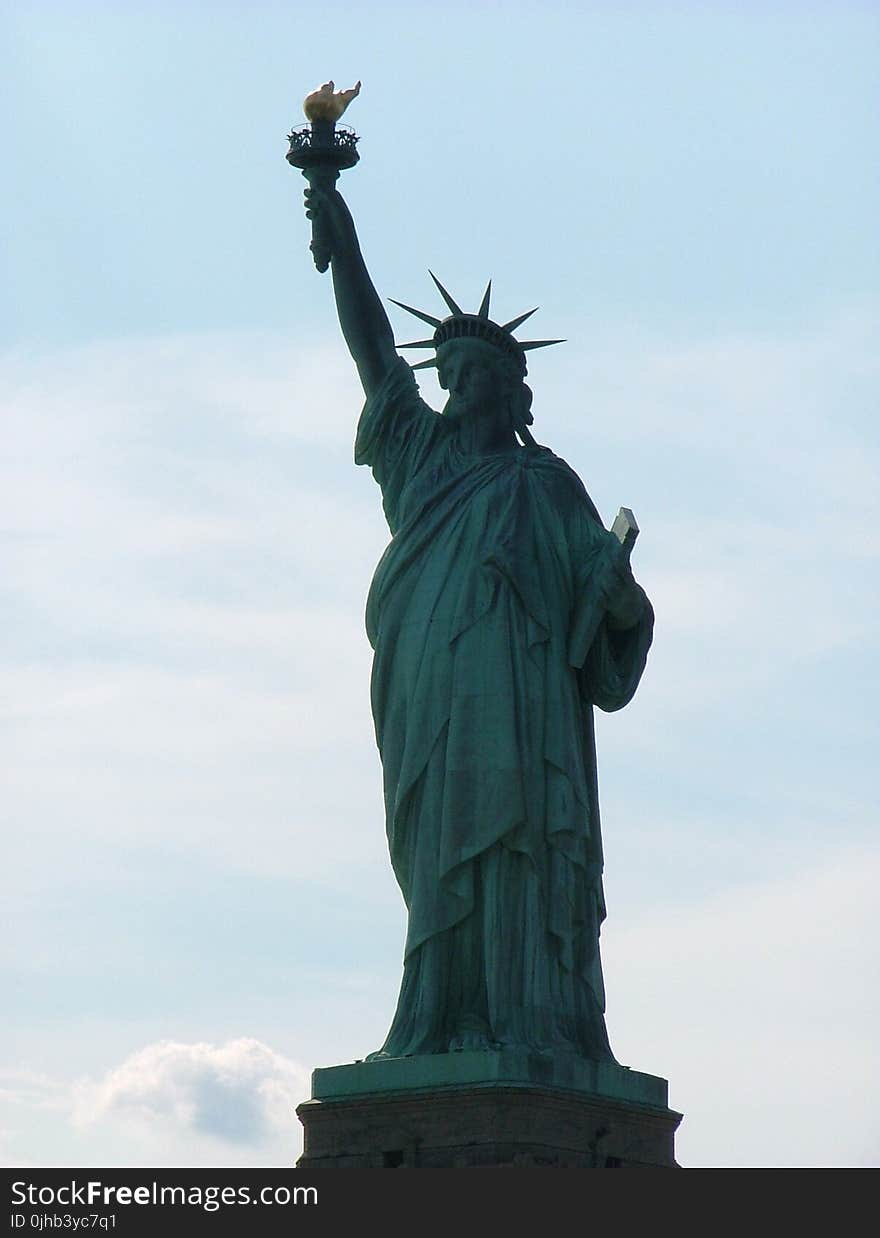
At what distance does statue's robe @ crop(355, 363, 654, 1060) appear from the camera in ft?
67.8

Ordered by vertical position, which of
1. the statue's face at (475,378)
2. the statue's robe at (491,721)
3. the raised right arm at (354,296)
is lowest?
the statue's robe at (491,721)

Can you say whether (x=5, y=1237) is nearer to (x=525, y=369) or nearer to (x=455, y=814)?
(x=455, y=814)

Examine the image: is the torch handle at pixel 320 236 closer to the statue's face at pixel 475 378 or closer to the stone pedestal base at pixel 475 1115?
the statue's face at pixel 475 378

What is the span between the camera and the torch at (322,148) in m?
22.8

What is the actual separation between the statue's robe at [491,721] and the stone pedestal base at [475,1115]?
0.38m

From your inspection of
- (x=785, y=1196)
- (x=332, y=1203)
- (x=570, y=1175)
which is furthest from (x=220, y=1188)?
(x=785, y=1196)

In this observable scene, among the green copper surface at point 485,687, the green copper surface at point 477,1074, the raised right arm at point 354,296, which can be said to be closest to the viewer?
the green copper surface at point 477,1074

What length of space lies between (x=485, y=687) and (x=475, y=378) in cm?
282

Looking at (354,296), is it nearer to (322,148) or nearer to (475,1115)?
(322,148)

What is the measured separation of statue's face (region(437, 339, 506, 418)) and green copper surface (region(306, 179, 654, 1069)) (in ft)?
0.05

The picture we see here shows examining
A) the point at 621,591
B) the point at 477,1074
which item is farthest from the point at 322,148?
the point at 477,1074

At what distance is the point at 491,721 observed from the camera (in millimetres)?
21047

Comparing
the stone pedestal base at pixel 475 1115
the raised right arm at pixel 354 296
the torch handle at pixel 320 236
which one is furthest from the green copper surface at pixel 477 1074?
the torch handle at pixel 320 236

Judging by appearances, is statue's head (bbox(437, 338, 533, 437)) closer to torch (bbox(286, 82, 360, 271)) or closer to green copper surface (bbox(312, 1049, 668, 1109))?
torch (bbox(286, 82, 360, 271))
